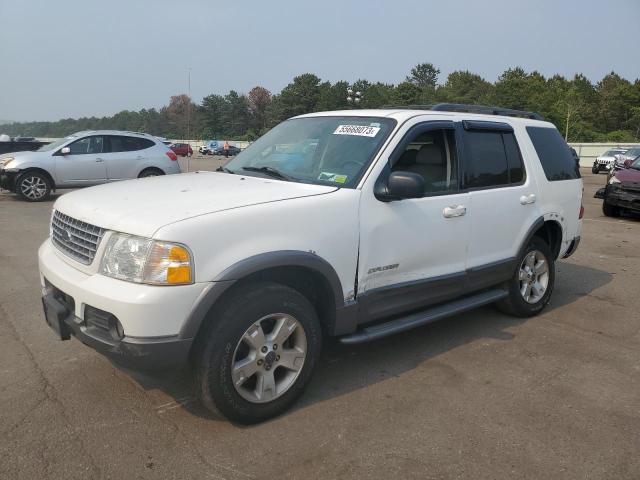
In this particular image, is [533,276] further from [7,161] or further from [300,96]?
[300,96]

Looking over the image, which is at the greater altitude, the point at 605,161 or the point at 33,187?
the point at 605,161

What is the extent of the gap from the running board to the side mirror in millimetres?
880

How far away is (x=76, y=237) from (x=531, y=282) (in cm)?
401

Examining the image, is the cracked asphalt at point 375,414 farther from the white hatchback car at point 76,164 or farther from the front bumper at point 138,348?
the white hatchback car at point 76,164

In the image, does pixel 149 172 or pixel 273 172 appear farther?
pixel 149 172

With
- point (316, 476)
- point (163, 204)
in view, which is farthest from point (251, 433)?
point (163, 204)

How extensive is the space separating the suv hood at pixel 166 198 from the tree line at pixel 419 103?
32.9 meters

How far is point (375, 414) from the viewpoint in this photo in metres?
3.31

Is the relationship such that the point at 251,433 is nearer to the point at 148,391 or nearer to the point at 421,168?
the point at 148,391

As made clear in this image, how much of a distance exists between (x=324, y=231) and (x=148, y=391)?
156 cm

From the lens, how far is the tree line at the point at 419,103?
221 ft

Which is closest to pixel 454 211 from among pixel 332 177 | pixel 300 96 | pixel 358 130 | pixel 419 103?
pixel 358 130

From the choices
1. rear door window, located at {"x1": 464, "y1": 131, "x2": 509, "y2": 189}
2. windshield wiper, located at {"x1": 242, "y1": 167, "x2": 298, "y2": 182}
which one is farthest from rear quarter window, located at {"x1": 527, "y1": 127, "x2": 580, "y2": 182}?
windshield wiper, located at {"x1": 242, "y1": 167, "x2": 298, "y2": 182}

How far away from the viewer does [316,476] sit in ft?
8.84
